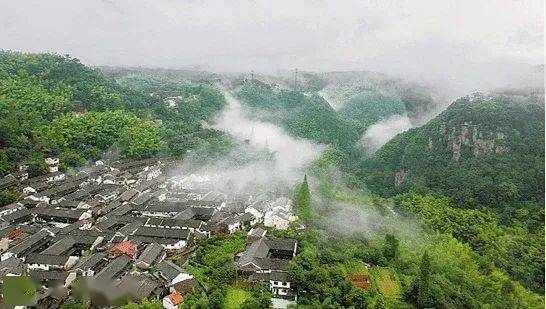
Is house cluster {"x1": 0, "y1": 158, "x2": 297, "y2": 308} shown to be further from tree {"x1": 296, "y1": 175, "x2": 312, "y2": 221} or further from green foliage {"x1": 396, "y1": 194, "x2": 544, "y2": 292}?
green foliage {"x1": 396, "y1": 194, "x2": 544, "y2": 292}

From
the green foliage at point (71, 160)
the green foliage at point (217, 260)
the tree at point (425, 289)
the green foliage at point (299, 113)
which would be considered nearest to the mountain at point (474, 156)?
the green foliage at point (299, 113)

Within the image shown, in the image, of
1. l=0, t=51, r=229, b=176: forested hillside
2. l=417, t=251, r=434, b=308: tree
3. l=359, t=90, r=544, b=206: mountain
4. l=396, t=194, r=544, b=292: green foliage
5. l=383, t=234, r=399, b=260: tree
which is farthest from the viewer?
l=0, t=51, r=229, b=176: forested hillside

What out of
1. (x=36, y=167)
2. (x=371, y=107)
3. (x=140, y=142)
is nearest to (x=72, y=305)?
(x=36, y=167)

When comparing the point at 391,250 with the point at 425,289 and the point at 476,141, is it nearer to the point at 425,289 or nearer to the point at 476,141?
the point at 425,289

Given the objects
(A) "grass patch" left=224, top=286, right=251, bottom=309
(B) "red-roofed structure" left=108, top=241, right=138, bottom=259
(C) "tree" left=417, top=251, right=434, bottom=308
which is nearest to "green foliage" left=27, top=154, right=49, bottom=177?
(B) "red-roofed structure" left=108, top=241, right=138, bottom=259

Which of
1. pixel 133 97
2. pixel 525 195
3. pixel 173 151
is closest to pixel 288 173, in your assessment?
pixel 173 151

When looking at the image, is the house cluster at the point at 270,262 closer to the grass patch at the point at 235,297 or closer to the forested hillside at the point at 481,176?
the grass patch at the point at 235,297
